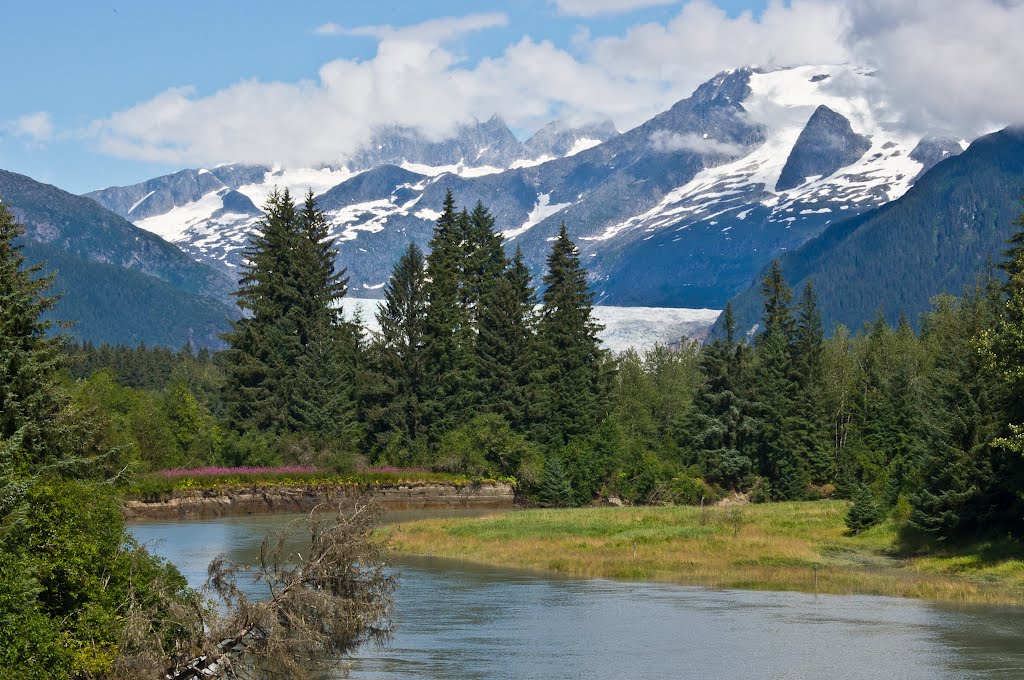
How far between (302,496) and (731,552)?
132 feet

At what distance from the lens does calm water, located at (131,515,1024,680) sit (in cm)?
3347

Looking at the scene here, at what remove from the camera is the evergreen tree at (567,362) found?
317 feet

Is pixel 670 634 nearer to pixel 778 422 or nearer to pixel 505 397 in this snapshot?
pixel 778 422

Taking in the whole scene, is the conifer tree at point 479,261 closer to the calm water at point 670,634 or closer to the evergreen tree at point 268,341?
the evergreen tree at point 268,341

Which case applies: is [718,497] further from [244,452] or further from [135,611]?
[135,611]

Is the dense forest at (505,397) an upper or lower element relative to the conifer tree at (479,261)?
lower

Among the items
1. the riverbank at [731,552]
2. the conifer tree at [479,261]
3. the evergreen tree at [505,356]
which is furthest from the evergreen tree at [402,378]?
the riverbank at [731,552]

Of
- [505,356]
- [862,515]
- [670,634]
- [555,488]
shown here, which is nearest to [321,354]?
[505,356]

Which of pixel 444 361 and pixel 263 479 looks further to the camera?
pixel 444 361

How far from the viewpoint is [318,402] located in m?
96.9

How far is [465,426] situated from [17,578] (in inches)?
2900

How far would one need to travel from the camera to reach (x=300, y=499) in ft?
286

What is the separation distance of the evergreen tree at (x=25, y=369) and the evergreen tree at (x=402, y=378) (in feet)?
180

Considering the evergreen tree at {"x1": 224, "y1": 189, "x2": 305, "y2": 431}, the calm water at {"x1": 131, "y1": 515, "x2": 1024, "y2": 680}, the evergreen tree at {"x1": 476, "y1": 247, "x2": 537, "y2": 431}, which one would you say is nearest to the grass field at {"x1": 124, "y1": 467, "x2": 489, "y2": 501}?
the evergreen tree at {"x1": 224, "y1": 189, "x2": 305, "y2": 431}
